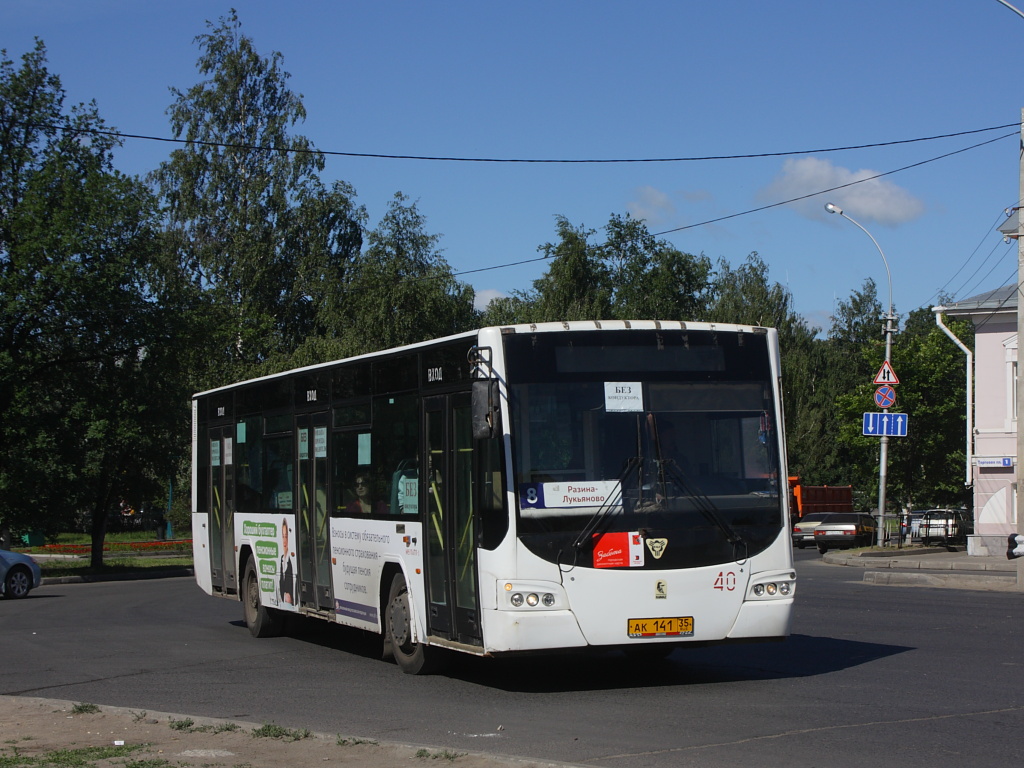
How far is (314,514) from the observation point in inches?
543

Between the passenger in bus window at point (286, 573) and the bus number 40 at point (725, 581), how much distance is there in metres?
5.89

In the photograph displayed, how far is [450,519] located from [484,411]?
141 centimetres

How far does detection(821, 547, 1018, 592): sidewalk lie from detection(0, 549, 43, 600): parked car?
54.9 feet

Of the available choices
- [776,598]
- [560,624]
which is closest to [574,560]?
[560,624]

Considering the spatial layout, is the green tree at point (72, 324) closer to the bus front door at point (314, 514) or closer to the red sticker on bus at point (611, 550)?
the bus front door at point (314, 514)

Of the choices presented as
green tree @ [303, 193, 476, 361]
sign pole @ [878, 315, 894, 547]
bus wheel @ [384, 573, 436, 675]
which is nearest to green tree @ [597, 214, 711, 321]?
green tree @ [303, 193, 476, 361]

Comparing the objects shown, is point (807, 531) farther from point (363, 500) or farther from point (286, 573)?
point (363, 500)

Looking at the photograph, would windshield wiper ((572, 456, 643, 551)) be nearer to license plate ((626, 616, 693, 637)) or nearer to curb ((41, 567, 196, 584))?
license plate ((626, 616, 693, 637))

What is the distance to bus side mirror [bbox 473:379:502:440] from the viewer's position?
9633mm

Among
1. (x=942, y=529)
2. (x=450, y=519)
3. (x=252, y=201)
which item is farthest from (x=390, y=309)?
(x=450, y=519)

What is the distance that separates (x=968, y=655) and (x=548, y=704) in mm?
4825

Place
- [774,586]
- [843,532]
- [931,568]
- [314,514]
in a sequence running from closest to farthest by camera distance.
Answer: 1. [774,586]
2. [314,514]
3. [931,568]
4. [843,532]

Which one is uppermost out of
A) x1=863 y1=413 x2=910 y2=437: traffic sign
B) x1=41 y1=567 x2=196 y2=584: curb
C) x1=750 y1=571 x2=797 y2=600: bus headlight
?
x1=863 y1=413 x2=910 y2=437: traffic sign

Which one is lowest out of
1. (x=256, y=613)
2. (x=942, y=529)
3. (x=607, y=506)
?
(x=942, y=529)
